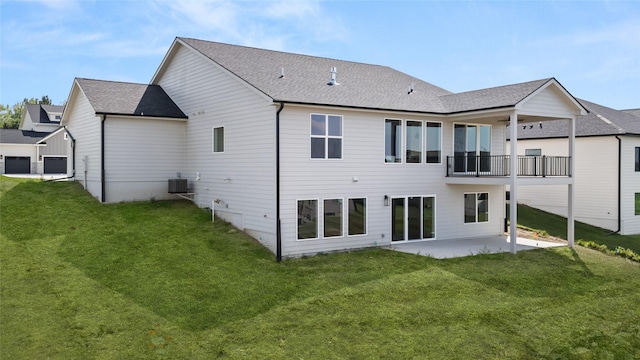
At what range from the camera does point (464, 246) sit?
1467 centimetres

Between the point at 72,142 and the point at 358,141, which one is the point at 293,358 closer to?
the point at 358,141

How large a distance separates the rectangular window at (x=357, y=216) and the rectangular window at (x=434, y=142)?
3.31 metres

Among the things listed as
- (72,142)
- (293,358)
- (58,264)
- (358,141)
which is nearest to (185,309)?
(293,358)

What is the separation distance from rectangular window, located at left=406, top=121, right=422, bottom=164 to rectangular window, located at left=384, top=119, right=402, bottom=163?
38 cm

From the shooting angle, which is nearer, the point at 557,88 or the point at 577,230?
the point at 557,88

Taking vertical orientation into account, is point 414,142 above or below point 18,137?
below

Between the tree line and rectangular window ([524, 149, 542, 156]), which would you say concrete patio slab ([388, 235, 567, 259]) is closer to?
rectangular window ([524, 149, 542, 156])

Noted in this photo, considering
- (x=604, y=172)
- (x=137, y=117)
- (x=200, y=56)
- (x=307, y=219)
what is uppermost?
(x=200, y=56)

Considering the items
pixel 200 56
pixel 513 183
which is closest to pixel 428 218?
pixel 513 183

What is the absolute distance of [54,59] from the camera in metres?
23.2

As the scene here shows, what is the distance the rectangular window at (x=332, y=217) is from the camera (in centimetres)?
1317

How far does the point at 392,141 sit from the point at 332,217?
11.3 ft

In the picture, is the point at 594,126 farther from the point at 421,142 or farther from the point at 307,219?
the point at 307,219

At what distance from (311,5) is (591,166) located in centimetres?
1706
